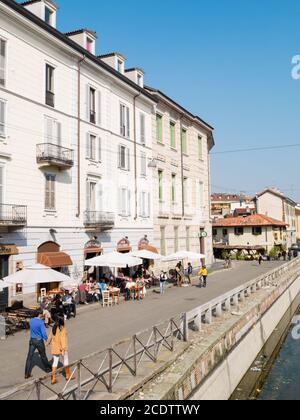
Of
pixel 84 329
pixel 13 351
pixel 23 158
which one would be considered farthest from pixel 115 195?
pixel 13 351

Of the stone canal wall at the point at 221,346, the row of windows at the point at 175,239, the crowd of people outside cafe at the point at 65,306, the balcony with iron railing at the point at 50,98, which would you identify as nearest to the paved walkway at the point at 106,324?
the crowd of people outside cafe at the point at 65,306

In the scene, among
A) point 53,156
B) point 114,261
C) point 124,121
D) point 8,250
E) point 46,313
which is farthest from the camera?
point 124,121

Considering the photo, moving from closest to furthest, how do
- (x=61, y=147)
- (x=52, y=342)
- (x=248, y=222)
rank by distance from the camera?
(x=52, y=342), (x=61, y=147), (x=248, y=222)

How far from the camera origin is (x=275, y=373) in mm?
16953

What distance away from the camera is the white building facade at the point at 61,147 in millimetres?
20484

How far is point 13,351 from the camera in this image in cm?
1314

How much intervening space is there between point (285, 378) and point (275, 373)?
671mm

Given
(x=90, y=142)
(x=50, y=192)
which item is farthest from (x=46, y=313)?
(x=90, y=142)

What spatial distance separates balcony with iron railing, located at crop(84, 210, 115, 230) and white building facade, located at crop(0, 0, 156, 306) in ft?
0.25

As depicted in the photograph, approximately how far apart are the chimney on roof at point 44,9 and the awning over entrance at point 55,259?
12.7 m

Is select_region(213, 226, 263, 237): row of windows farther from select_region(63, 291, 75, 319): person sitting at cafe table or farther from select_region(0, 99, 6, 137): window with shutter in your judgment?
select_region(0, 99, 6, 137): window with shutter

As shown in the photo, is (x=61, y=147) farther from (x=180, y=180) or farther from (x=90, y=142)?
(x=180, y=180)

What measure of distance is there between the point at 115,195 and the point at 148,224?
5675 millimetres

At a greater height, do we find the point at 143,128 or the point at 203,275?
the point at 143,128
